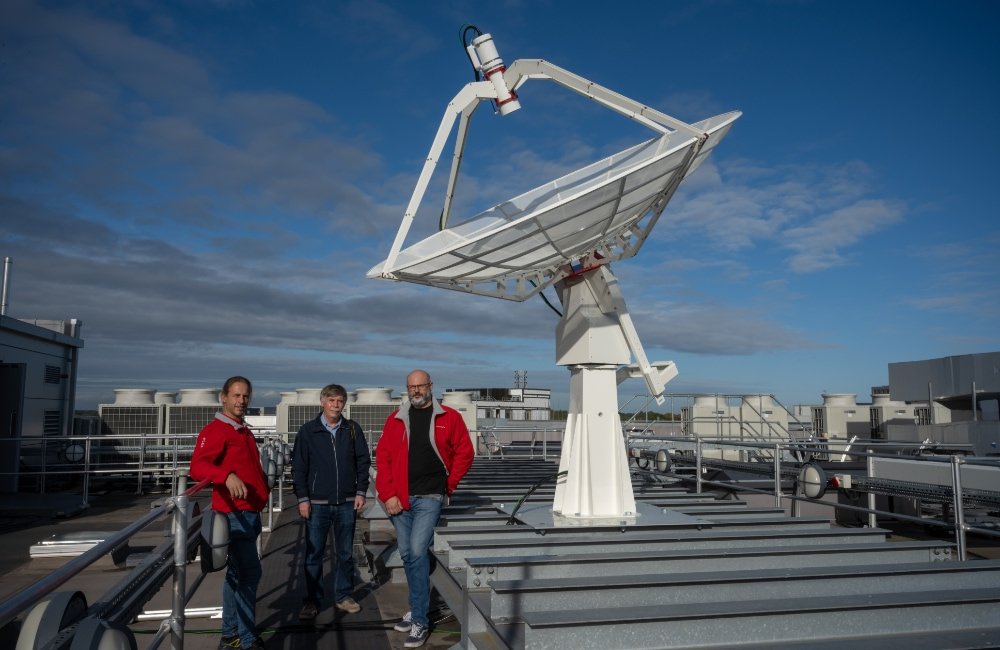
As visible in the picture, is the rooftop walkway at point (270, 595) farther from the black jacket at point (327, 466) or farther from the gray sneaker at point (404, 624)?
the black jacket at point (327, 466)

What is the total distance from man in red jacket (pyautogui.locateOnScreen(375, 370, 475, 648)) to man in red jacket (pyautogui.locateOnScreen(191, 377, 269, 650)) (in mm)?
1160

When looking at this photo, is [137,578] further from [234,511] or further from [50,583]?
[234,511]

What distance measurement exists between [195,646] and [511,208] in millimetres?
4958

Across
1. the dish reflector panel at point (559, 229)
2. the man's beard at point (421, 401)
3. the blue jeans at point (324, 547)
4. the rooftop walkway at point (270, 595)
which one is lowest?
the rooftop walkway at point (270, 595)

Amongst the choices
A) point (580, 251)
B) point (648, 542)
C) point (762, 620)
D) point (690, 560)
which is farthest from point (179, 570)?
point (580, 251)

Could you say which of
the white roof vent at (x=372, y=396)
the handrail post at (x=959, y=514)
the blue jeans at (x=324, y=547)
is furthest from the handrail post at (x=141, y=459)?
the handrail post at (x=959, y=514)

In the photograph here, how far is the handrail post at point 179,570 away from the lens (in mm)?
3746

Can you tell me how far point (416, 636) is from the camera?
558 cm

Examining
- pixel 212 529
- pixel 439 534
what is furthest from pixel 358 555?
pixel 212 529

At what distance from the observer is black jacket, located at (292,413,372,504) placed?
6.55m

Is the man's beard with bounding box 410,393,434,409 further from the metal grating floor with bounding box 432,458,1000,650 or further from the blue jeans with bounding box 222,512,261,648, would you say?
the blue jeans with bounding box 222,512,261,648

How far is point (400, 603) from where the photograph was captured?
6.90 metres

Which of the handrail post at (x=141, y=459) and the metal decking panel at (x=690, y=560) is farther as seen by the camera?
the handrail post at (x=141, y=459)

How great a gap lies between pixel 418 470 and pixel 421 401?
0.56m
